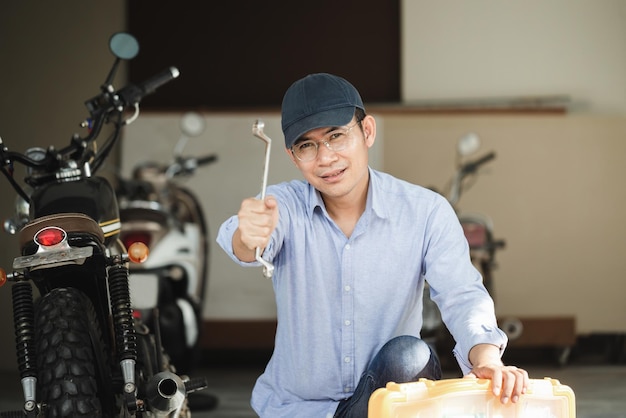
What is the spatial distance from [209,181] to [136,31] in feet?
4.49

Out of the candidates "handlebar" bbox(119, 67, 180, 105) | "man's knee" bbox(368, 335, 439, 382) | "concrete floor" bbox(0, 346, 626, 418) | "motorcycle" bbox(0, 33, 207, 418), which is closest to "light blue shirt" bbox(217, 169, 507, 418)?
"man's knee" bbox(368, 335, 439, 382)

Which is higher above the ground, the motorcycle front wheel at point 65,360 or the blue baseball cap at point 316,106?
the blue baseball cap at point 316,106

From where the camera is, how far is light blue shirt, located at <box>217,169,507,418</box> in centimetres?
218

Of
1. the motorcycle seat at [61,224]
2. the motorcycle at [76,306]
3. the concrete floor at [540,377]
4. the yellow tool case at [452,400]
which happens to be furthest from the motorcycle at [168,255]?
the yellow tool case at [452,400]

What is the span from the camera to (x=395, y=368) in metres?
2.02

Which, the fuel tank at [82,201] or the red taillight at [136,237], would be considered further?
the red taillight at [136,237]

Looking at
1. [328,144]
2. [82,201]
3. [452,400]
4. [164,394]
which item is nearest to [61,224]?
[82,201]

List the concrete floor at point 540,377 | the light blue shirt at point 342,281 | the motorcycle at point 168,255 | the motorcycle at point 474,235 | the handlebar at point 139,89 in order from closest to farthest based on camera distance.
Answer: the light blue shirt at point 342,281 → the handlebar at point 139,89 → the motorcycle at point 168,255 → the concrete floor at point 540,377 → the motorcycle at point 474,235

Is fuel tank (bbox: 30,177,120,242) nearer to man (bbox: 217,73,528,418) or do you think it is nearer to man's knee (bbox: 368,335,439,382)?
man (bbox: 217,73,528,418)

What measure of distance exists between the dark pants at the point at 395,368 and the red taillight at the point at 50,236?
711mm

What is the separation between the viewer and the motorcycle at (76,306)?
1965mm

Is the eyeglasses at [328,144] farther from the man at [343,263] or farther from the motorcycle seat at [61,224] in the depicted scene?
the motorcycle seat at [61,224]

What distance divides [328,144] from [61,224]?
1.98 feet

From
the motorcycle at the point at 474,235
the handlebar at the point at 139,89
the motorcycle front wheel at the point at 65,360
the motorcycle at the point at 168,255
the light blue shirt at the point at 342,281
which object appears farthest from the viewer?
the motorcycle at the point at 474,235
